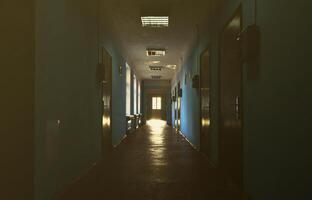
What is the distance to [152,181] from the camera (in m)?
3.70

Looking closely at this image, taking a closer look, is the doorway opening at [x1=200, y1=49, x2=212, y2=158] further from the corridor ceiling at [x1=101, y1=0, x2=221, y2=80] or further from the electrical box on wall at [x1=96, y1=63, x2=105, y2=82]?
the electrical box on wall at [x1=96, y1=63, x2=105, y2=82]

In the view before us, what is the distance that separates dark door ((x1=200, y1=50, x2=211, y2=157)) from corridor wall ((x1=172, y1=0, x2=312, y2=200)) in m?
2.25

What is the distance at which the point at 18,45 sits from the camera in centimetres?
245

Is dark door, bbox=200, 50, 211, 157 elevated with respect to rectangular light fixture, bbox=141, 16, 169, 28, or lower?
lower

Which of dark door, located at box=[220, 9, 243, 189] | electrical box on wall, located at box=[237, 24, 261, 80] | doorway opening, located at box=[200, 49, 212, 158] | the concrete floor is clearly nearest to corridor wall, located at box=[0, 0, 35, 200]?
the concrete floor

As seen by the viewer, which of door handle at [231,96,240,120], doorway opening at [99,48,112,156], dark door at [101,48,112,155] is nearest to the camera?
door handle at [231,96,240,120]

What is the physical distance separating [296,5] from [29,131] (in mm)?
2237

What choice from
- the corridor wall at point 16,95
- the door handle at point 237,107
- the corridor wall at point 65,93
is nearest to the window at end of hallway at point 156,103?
the corridor wall at point 65,93

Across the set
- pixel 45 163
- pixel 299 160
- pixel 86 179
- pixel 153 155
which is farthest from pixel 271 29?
pixel 153 155

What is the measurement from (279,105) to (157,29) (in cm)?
500

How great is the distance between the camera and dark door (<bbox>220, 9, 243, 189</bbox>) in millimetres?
3438

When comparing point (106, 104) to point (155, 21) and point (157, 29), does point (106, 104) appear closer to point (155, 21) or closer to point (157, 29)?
point (155, 21)

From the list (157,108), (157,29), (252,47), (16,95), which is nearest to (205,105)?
(157,29)

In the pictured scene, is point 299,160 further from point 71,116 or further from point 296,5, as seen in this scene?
point 71,116
